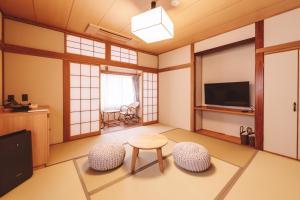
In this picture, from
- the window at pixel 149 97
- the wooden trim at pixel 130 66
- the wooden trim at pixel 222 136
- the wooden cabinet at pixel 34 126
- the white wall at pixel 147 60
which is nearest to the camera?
the wooden cabinet at pixel 34 126

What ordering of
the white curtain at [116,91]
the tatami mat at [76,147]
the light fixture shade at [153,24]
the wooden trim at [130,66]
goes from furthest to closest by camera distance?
the white curtain at [116,91]
the wooden trim at [130,66]
the tatami mat at [76,147]
the light fixture shade at [153,24]

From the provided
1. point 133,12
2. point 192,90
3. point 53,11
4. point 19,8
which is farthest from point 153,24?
point 192,90

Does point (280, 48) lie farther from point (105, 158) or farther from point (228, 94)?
point (105, 158)

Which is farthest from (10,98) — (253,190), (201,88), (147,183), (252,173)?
(201,88)

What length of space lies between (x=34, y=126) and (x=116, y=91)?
4.39 meters

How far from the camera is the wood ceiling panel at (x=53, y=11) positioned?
2278 millimetres

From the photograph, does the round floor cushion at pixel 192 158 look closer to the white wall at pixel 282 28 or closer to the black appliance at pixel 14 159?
the black appliance at pixel 14 159

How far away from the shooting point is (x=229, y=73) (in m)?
3.64

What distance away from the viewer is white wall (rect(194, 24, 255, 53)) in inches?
115

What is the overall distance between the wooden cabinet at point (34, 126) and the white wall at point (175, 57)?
12.1 ft

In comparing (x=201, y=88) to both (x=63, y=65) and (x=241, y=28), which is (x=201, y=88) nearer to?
(x=241, y=28)

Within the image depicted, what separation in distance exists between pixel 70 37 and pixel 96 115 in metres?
2.04

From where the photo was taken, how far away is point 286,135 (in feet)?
8.20

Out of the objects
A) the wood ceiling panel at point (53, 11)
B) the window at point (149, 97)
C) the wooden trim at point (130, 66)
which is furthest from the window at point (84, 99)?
the window at point (149, 97)
